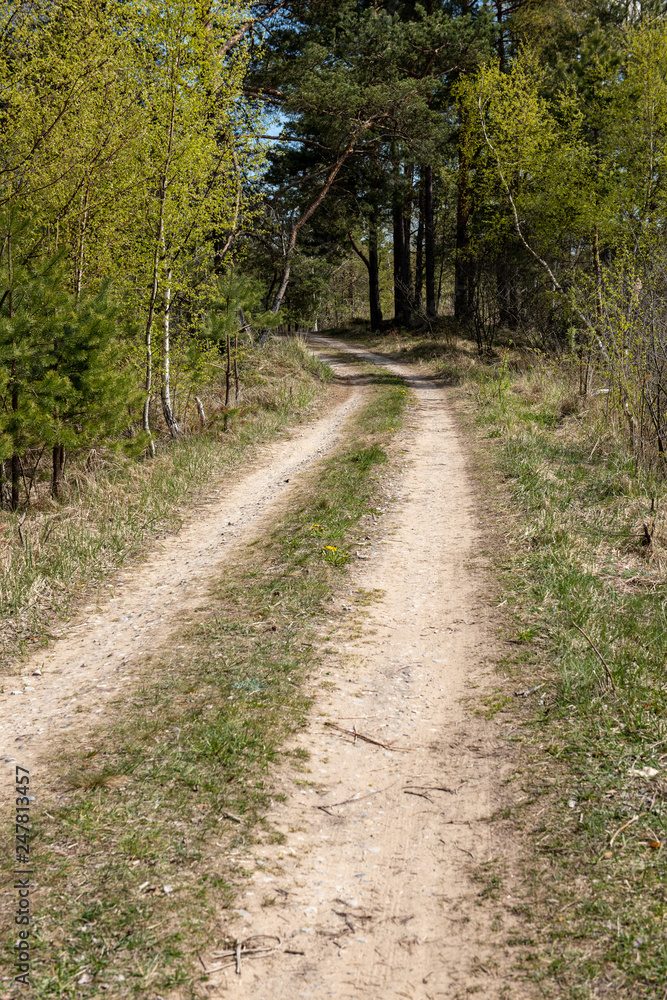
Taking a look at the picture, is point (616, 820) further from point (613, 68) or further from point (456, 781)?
point (613, 68)

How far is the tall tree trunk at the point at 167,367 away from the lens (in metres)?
11.6

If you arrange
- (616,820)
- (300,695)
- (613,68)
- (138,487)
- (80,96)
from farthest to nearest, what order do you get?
1. (613,68)
2. (138,487)
3. (80,96)
4. (300,695)
5. (616,820)

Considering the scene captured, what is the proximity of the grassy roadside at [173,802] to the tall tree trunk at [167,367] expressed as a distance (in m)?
6.20

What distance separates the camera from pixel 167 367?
38.9 feet

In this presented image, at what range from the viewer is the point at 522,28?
77.4 ft

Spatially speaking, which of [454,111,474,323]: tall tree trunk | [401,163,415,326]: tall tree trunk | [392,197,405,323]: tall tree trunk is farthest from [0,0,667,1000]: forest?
[401,163,415,326]: tall tree trunk

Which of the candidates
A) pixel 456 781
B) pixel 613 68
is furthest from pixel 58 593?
pixel 613 68

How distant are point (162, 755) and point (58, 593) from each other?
121 inches

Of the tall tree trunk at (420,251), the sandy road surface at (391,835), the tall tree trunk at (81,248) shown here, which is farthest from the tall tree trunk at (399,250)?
the sandy road surface at (391,835)

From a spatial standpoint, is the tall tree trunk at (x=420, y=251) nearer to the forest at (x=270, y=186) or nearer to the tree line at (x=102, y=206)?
the forest at (x=270, y=186)

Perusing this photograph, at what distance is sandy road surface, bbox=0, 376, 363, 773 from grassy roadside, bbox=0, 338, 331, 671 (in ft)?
0.91

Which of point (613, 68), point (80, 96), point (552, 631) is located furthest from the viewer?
point (613, 68)

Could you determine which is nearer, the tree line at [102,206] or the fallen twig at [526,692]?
the fallen twig at [526,692]

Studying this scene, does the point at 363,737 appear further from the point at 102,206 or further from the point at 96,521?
the point at 102,206
